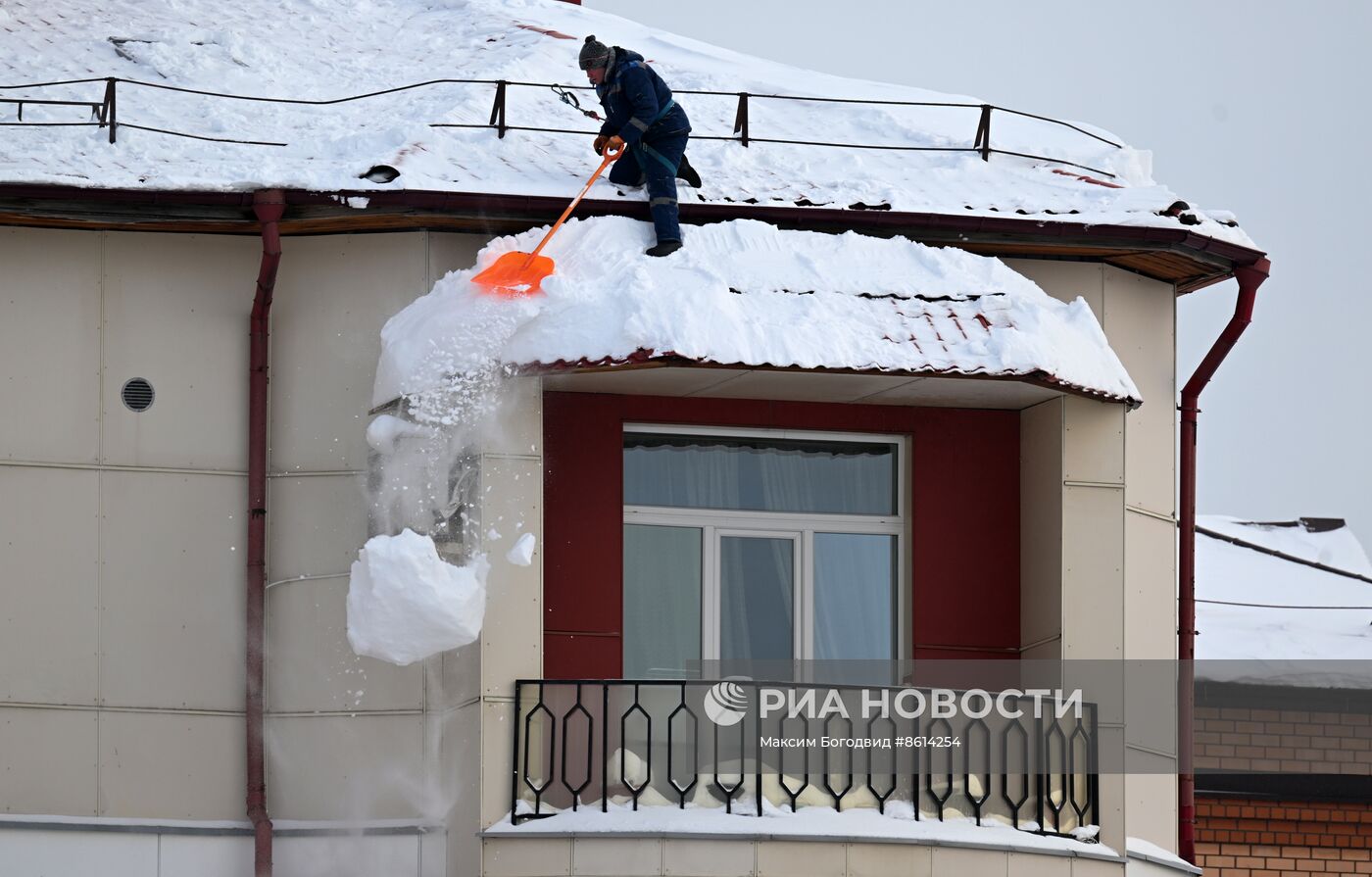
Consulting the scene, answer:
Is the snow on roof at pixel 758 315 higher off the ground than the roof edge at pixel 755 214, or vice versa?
the roof edge at pixel 755 214

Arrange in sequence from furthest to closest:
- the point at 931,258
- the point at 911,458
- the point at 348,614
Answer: the point at 911,458 < the point at 931,258 < the point at 348,614

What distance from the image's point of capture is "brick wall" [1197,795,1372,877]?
14555mm

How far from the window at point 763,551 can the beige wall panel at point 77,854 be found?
9.09 feet

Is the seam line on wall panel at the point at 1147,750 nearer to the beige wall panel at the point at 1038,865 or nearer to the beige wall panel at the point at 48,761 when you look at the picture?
the beige wall panel at the point at 1038,865

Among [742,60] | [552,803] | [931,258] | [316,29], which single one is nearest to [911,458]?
[931,258]

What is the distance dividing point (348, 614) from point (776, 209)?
3149 millimetres

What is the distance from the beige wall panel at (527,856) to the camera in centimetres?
980

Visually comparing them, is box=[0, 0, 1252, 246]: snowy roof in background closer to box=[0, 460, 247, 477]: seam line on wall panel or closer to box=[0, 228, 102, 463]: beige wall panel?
box=[0, 228, 102, 463]: beige wall panel

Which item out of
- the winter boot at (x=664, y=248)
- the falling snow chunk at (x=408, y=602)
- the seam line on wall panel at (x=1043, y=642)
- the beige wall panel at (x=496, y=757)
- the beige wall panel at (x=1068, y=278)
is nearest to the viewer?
the falling snow chunk at (x=408, y=602)

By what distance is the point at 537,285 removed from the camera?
10000 millimetres

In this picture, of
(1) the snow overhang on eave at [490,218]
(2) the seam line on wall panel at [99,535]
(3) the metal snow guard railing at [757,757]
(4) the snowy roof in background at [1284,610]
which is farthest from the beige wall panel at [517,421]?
(4) the snowy roof in background at [1284,610]

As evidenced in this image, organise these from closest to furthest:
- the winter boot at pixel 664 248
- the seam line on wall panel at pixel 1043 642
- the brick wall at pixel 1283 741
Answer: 1. the winter boot at pixel 664 248
2. the seam line on wall panel at pixel 1043 642
3. the brick wall at pixel 1283 741

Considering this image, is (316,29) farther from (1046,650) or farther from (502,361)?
(1046,650)

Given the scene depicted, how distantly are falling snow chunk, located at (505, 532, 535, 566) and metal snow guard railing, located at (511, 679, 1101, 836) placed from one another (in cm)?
62
